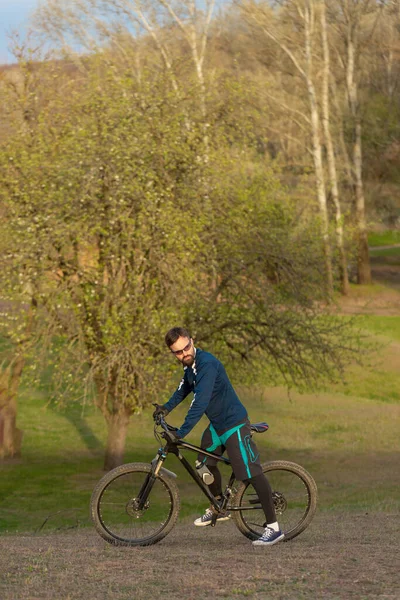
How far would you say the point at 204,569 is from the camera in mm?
6402

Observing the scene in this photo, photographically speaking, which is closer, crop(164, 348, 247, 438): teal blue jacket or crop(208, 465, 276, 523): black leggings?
crop(164, 348, 247, 438): teal blue jacket

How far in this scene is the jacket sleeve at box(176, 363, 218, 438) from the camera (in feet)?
23.7

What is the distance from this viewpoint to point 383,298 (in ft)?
168

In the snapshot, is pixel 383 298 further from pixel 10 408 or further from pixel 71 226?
pixel 71 226

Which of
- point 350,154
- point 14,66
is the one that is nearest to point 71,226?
point 14,66

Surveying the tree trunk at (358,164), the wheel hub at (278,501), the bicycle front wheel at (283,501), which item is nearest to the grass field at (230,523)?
the bicycle front wheel at (283,501)

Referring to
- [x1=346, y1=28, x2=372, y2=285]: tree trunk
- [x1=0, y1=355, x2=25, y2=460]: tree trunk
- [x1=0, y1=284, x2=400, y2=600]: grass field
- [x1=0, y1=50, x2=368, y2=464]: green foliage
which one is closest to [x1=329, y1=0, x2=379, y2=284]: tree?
[x1=346, y1=28, x2=372, y2=285]: tree trunk

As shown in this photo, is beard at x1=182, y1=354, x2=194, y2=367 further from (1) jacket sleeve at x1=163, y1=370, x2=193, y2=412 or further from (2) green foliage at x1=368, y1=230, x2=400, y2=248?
(2) green foliage at x1=368, y1=230, x2=400, y2=248

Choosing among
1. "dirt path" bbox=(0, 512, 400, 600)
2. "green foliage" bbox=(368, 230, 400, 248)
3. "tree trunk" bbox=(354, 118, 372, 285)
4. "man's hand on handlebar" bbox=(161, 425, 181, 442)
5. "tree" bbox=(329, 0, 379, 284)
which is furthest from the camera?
"green foliage" bbox=(368, 230, 400, 248)

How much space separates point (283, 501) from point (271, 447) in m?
16.7

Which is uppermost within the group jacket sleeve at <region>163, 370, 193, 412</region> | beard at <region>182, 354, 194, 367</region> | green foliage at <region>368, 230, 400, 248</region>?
beard at <region>182, 354, 194, 367</region>

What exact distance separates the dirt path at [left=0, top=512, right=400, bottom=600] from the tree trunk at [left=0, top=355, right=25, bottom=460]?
12.9 m

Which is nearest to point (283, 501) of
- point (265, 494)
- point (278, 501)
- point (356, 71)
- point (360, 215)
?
point (278, 501)

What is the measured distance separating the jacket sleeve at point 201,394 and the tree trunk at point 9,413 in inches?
526
